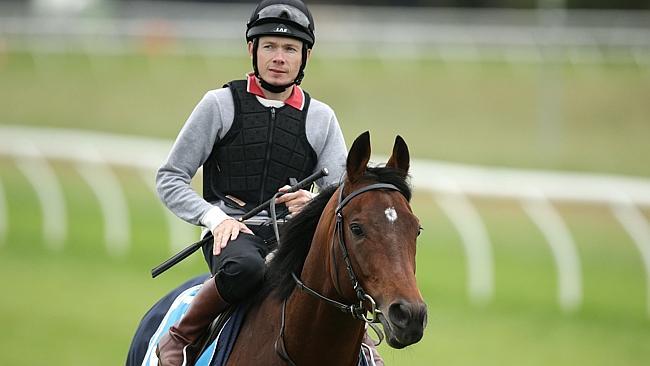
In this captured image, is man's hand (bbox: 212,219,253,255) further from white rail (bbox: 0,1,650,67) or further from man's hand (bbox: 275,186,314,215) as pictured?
white rail (bbox: 0,1,650,67)

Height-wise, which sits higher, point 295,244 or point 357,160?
point 357,160

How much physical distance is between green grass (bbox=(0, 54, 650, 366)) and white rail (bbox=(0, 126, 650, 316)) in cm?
23

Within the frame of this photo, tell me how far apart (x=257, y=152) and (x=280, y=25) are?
58 cm

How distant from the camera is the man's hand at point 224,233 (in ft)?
15.7

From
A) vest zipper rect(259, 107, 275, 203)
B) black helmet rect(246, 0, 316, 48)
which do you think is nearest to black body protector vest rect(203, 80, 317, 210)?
vest zipper rect(259, 107, 275, 203)

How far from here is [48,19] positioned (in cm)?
3378

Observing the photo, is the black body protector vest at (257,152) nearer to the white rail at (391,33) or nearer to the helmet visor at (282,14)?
the helmet visor at (282,14)

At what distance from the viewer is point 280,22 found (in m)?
5.09

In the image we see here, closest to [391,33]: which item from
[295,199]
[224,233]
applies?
[295,199]

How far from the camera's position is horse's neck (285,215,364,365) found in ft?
14.0

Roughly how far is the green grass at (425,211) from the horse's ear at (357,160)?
5254mm

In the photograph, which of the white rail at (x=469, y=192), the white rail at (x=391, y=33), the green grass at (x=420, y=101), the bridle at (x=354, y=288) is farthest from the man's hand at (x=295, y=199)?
the white rail at (x=391, y=33)

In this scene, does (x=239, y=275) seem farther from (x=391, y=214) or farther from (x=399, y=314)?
(x=399, y=314)

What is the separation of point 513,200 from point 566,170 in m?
9.18
